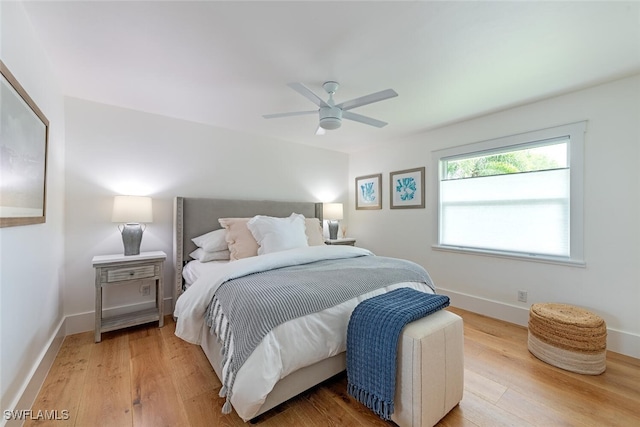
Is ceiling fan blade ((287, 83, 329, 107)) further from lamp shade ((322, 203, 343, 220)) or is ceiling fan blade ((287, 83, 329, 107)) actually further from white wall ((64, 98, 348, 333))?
lamp shade ((322, 203, 343, 220))

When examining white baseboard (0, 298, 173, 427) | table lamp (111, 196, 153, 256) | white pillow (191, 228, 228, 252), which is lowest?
white baseboard (0, 298, 173, 427)

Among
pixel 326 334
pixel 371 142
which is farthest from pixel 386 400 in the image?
pixel 371 142

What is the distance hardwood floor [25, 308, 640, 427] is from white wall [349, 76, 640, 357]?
505 mm

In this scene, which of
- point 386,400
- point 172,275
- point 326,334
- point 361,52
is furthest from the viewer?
point 172,275

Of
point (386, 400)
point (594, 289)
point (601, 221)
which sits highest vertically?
point (601, 221)

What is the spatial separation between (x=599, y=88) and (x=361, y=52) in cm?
226

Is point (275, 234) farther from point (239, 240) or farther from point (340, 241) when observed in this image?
point (340, 241)

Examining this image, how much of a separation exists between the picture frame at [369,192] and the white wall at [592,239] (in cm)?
95

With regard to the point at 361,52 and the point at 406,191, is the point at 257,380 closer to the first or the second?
the point at 361,52

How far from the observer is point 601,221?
2.29 m

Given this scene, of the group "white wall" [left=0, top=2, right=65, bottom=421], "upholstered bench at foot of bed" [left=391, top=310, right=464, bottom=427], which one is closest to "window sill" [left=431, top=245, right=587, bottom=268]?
"upholstered bench at foot of bed" [left=391, top=310, right=464, bottom=427]

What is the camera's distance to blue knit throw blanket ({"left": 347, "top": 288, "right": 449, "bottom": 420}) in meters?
1.39

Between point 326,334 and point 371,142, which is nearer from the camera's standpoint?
point 326,334

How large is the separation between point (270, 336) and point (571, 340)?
7.48 ft
